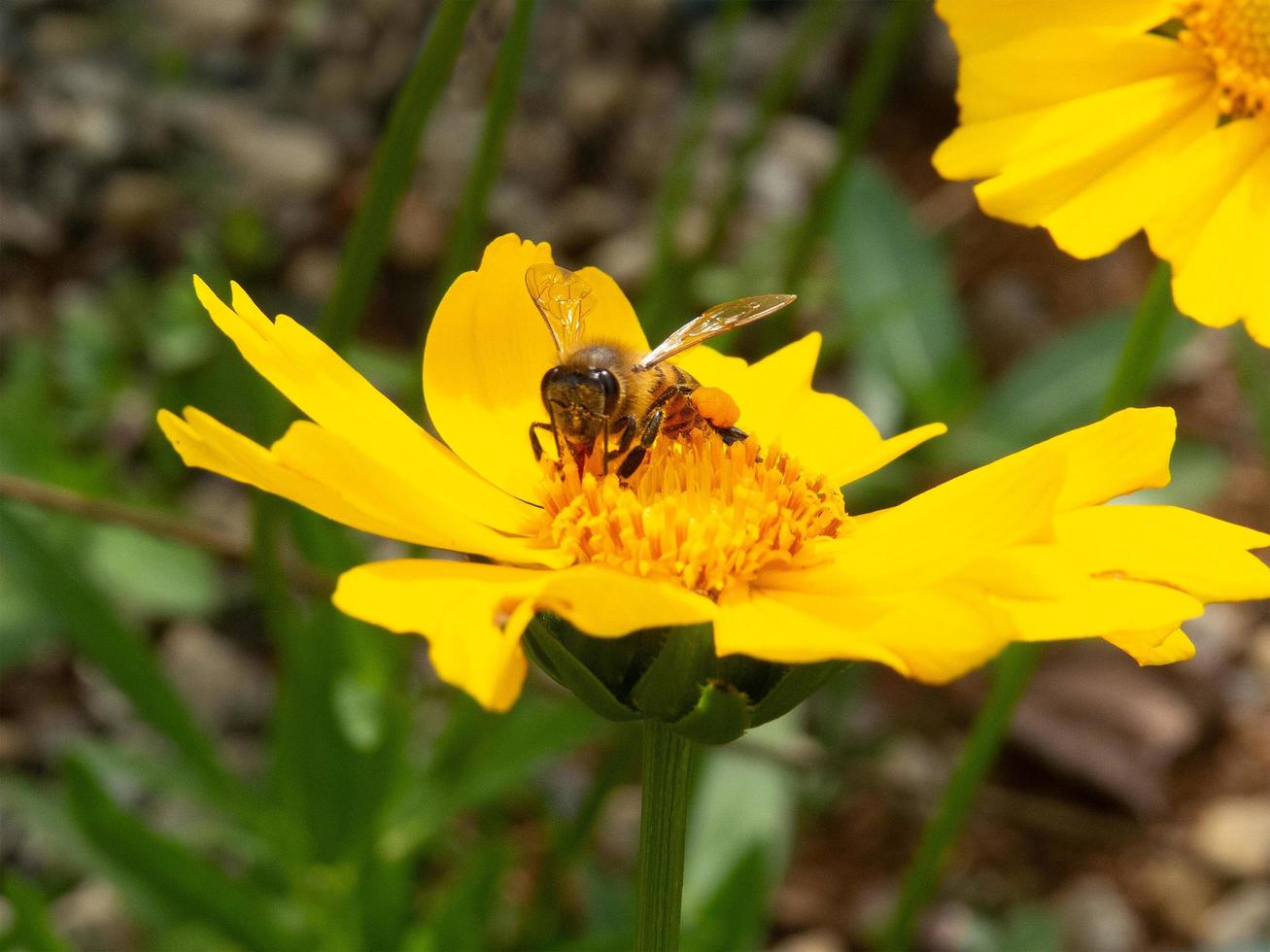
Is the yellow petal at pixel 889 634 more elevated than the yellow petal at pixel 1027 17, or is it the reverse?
the yellow petal at pixel 1027 17

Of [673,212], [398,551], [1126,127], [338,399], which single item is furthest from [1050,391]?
[338,399]

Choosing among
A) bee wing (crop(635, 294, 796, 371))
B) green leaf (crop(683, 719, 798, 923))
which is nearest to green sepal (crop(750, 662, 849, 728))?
bee wing (crop(635, 294, 796, 371))

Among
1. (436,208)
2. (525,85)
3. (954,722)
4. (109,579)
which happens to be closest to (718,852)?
(954,722)

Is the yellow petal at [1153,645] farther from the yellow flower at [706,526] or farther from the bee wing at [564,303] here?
the bee wing at [564,303]

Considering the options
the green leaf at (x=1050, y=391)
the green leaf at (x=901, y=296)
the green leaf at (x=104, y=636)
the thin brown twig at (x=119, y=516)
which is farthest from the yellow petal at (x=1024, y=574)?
the green leaf at (x=901, y=296)

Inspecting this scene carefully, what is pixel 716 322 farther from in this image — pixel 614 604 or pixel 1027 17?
pixel 614 604
